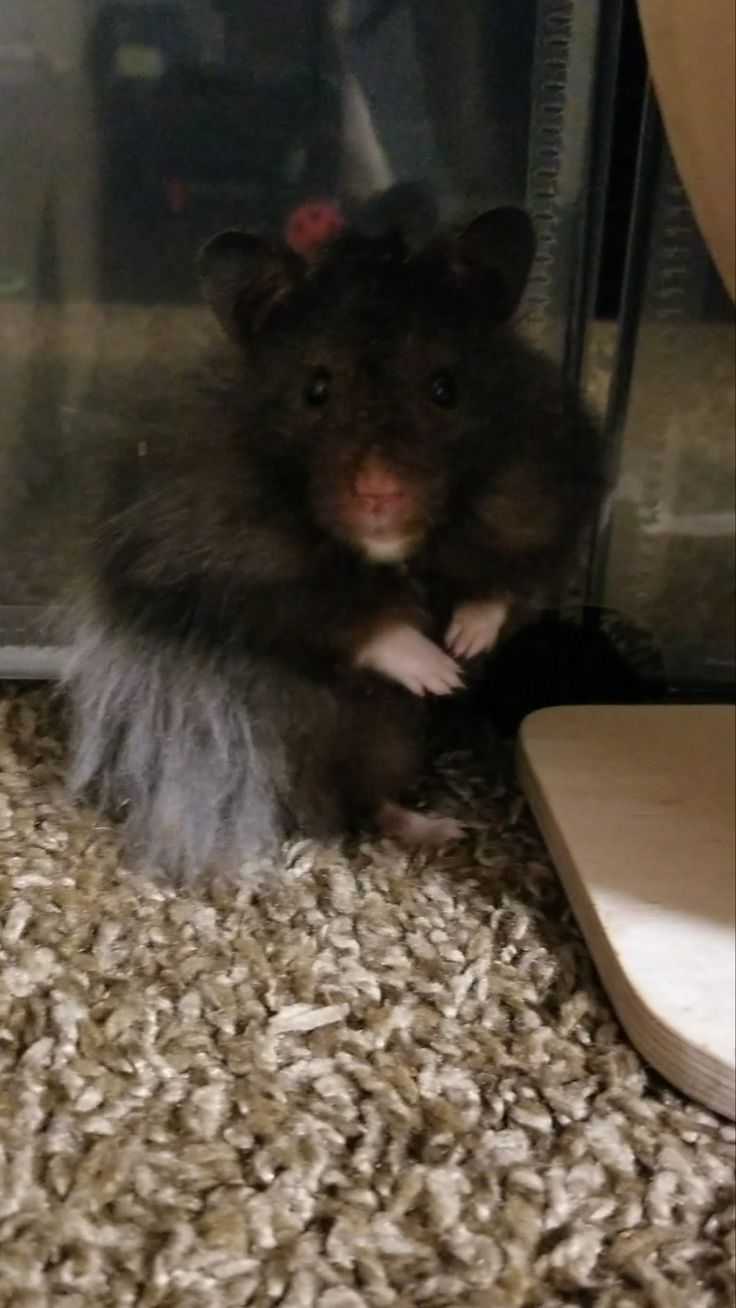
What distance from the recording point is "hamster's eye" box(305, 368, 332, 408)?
37.4 inches

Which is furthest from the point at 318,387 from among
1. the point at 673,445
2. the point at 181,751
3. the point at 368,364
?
the point at 673,445

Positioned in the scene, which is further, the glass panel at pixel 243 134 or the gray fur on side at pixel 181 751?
the glass panel at pixel 243 134

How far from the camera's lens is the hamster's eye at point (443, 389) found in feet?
3.15

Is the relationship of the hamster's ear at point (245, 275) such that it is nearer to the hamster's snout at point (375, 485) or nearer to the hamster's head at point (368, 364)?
the hamster's head at point (368, 364)

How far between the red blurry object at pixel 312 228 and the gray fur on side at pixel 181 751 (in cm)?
33

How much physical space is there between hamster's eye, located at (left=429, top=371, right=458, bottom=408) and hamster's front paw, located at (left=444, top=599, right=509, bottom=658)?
0.17 m

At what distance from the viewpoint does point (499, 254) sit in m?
1.01

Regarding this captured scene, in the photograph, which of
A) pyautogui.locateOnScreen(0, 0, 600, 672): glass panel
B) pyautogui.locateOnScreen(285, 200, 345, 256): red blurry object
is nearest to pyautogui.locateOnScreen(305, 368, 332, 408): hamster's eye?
pyautogui.locateOnScreen(285, 200, 345, 256): red blurry object

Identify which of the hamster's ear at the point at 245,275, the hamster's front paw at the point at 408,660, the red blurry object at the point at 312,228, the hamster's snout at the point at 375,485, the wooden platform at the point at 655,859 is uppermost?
the red blurry object at the point at 312,228

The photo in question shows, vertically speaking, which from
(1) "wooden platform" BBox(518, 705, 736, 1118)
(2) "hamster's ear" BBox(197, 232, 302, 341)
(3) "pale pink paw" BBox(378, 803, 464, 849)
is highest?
(2) "hamster's ear" BBox(197, 232, 302, 341)

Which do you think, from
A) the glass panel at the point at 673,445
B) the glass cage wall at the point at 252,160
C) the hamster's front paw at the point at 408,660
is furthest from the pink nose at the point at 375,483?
the glass panel at the point at 673,445

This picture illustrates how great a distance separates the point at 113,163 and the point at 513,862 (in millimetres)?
723

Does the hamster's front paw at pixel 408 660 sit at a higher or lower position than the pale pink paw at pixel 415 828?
higher

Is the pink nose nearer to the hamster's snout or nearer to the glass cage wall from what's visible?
the hamster's snout
